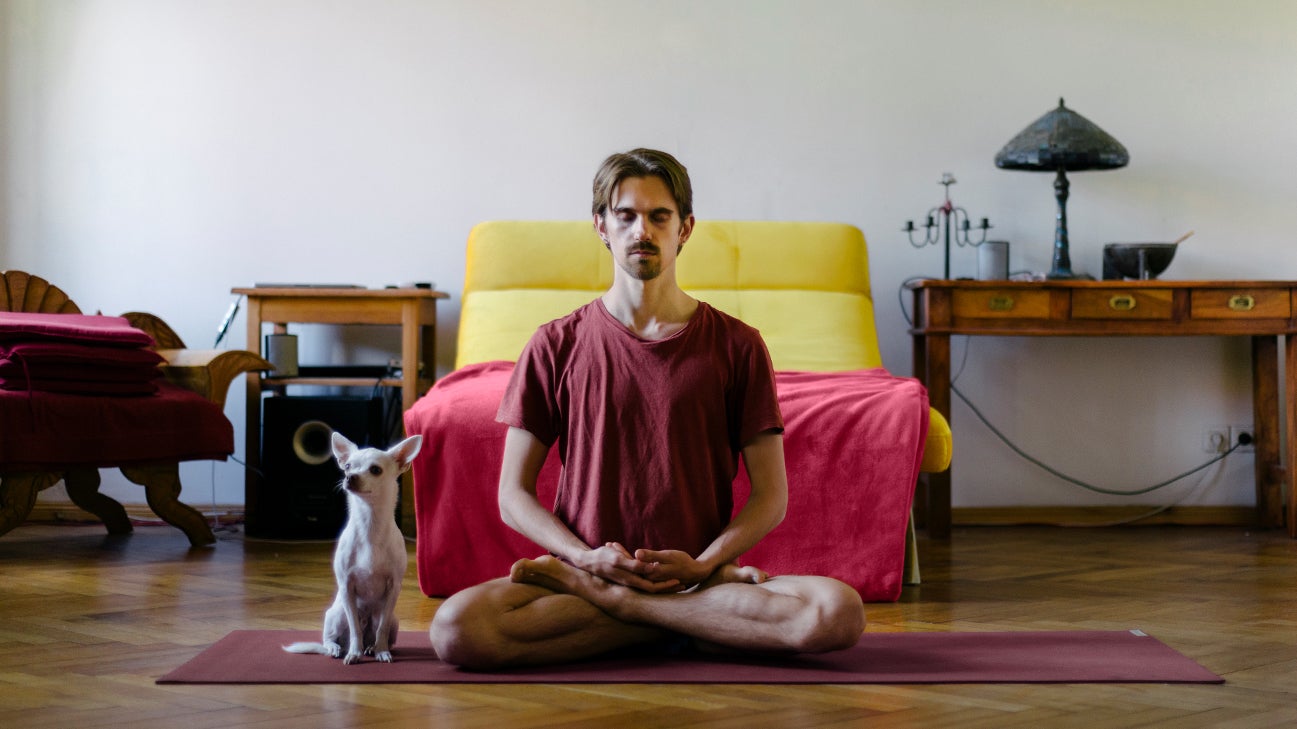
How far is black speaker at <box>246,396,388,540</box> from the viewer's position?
393 cm

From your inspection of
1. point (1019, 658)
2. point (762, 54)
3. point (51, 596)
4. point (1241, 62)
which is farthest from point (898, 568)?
point (1241, 62)

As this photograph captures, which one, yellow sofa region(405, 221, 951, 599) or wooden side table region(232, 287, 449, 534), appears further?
wooden side table region(232, 287, 449, 534)

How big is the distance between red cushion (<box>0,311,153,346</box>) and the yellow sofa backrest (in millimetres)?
918

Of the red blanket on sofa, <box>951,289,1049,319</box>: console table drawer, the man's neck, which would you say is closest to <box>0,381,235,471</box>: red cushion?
the red blanket on sofa

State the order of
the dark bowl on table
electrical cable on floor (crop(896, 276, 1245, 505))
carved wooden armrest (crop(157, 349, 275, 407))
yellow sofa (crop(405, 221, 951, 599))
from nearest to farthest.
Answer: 1. yellow sofa (crop(405, 221, 951, 599))
2. carved wooden armrest (crop(157, 349, 275, 407))
3. the dark bowl on table
4. electrical cable on floor (crop(896, 276, 1245, 505))

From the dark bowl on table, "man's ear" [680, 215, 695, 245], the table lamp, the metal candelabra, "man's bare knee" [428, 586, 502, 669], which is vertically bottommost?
"man's bare knee" [428, 586, 502, 669]

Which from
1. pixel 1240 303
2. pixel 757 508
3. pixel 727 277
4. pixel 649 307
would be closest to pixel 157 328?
pixel 727 277

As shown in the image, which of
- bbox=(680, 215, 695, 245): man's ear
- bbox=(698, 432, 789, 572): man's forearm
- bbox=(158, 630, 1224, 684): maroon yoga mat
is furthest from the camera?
bbox=(680, 215, 695, 245): man's ear

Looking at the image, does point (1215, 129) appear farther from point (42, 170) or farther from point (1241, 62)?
point (42, 170)

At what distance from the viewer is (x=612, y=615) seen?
210 centimetres

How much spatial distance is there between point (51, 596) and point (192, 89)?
6.93ft

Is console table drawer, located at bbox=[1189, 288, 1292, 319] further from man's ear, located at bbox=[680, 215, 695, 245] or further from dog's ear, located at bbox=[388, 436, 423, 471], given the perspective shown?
dog's ear, located at bbox=[388, 436, 423, 471]

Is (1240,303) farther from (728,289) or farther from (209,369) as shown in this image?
(209,369)

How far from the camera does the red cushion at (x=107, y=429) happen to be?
338 cm
